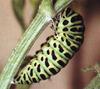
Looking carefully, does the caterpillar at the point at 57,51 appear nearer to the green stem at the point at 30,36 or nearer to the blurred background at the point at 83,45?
the green stem at the point at 30,36

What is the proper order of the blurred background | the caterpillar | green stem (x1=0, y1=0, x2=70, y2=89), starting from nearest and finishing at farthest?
1. green stem (x1=0, y1=0, x2=70, y2=89)
2. the caterpillar
3. the blurred background

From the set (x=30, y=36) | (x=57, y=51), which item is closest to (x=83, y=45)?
(x=57, y=51)

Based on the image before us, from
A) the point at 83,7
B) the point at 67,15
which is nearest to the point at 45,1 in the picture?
the point at 67,15

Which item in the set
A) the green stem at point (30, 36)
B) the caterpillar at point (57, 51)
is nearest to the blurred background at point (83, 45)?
the caterpillar at point (57, 51)

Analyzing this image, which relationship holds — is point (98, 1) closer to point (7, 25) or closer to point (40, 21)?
point (7, 25)

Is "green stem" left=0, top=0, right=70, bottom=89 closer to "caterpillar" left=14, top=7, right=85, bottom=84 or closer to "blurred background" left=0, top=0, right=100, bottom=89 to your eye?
"caterpillar" left=14, top=7, right=85, bottom=84

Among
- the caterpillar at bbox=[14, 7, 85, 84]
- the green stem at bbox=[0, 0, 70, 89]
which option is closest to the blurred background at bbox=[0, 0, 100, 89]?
the caterpillar at bbox=[14, 7, 85, 84]
